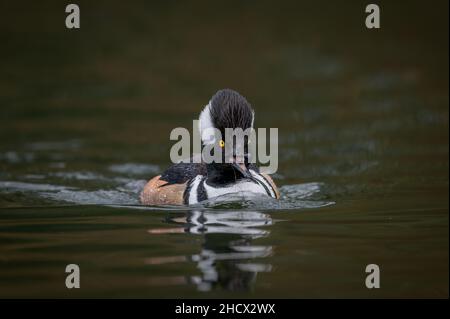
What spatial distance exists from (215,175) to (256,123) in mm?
7127

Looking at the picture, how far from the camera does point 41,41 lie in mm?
25625

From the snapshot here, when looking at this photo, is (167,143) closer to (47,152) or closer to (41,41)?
(47,152)

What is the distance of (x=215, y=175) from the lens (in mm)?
11625

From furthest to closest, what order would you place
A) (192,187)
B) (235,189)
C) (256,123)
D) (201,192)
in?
(256,123), (192,187), (201,192), (235,189)

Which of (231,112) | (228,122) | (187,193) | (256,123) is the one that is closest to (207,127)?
(228,122)

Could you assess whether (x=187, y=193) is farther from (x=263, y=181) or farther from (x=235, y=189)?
(x=263, y=181)

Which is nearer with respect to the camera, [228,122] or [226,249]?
[226,249]

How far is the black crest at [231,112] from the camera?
10.8 m

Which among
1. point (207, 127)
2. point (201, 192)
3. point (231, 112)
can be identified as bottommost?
point (201, 192)

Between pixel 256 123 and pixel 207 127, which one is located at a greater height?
pixel 256 123

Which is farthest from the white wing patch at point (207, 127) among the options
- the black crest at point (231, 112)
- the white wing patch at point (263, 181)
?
the white wing patch at point (263, 181)

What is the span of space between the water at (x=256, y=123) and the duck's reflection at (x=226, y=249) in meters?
0.03

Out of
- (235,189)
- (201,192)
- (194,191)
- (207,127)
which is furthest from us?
(194,191)

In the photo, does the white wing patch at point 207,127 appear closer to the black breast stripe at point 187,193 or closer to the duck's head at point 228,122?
the duck's head at point 228,122
